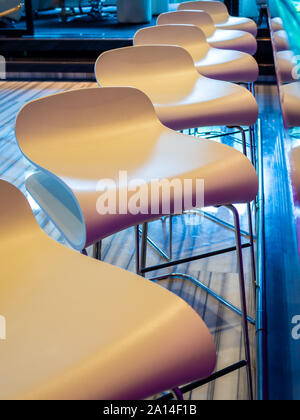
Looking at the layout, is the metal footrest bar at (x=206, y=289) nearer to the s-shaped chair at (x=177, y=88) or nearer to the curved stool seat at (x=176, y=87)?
the s-shaped chair at (x=177, y=88)

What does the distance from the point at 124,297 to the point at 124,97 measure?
2.71 ft

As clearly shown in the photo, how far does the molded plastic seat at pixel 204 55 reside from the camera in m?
2.54

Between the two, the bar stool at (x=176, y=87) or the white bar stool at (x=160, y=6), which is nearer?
the bar stool at (x=176, y=87)

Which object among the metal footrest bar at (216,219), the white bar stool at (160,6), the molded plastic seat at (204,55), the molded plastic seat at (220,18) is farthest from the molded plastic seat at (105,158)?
the white bar stool at (160,6)

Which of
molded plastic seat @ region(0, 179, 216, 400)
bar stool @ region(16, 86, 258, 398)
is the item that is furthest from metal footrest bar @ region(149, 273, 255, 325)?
molded plastic seat @ region(0, 179, 216, 400)

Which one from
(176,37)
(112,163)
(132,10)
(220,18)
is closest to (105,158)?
(112,163)

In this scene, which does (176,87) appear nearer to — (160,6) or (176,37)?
(176,37)

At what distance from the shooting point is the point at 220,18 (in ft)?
13.5

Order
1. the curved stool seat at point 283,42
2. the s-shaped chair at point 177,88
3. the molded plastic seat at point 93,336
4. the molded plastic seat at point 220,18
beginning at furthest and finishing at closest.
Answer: the molded plastic seat at point 220,18 < the s-shaped chair at point 177,88 < the curved stool seat at point 283,42 < the molded plastic seat at point 93,336

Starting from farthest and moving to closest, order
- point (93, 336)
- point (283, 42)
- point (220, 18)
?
point (220, 18) < point (283, 42) < point (93, 336)

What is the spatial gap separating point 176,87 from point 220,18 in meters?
2.29

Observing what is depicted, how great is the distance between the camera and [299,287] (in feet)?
6.14

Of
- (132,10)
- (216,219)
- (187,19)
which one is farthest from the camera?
Result: (132,10)
